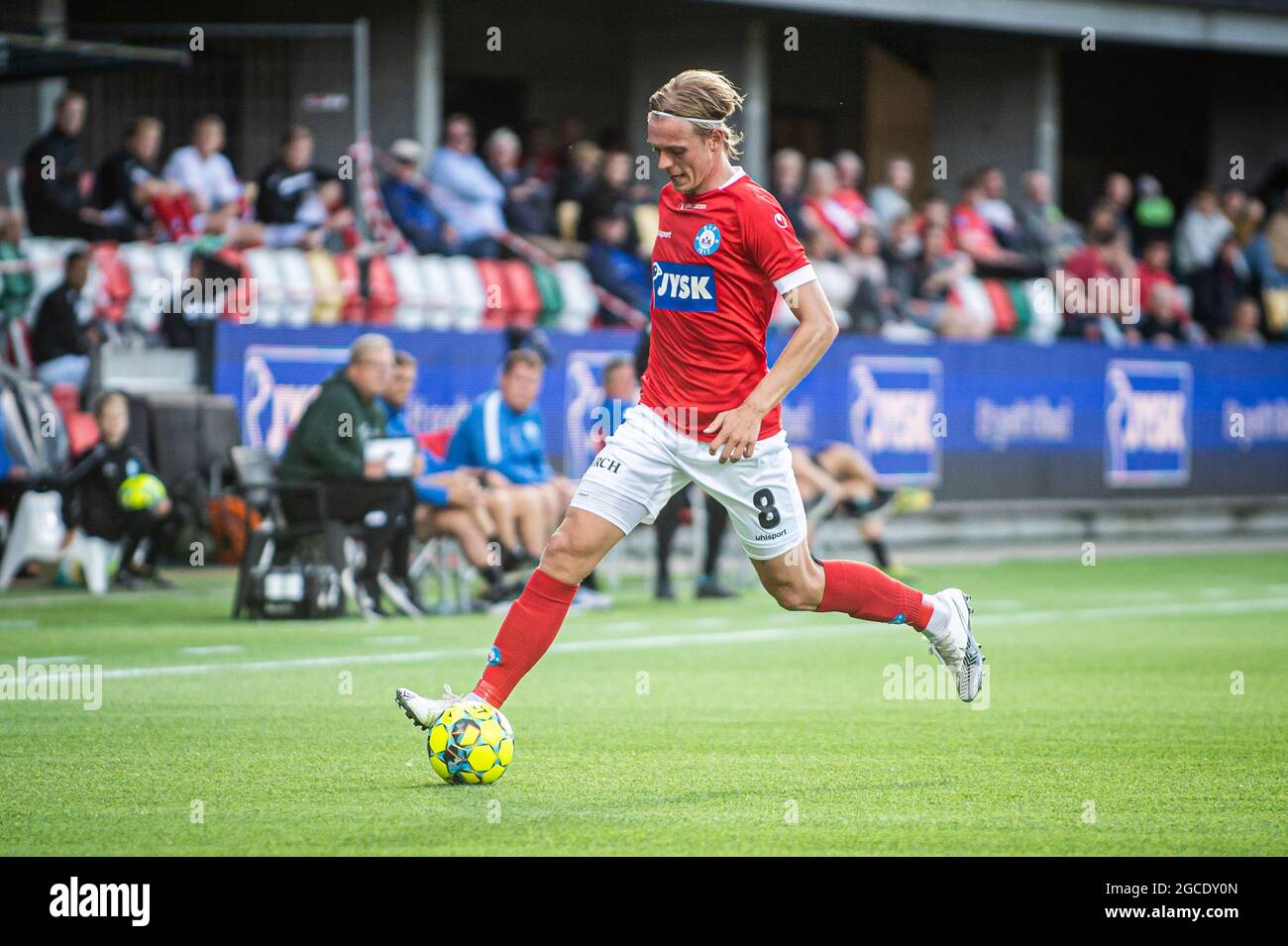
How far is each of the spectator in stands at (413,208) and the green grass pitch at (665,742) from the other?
6.83m

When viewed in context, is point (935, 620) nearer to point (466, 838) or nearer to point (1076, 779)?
point (1076, 779)

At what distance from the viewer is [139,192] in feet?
59.9

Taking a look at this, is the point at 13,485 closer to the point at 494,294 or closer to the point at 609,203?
the point at 494,294

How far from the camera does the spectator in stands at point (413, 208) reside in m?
20.0

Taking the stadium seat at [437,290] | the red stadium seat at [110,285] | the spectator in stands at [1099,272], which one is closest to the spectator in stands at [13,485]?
the red stadium seat at [110,285]

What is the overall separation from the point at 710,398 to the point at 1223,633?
275 inches

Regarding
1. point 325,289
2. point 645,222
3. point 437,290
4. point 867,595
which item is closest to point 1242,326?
point 645,222

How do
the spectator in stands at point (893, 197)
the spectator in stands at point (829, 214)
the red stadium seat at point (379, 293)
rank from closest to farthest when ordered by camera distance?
the red stadium seat at point (379, 293), the spectator in stands at point (829, 214), the spectator in stands at point (893, 197)

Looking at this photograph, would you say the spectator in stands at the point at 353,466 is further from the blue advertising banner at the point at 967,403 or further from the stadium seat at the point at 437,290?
the stadium seat at the point at 437,290

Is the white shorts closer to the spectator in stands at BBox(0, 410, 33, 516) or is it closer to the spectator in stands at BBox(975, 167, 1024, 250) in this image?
the spectator in stands at BBox(0, 410, 33, 516)

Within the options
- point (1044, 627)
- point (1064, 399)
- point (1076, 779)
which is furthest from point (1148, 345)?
point (1076, 779)

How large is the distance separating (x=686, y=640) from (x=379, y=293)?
7012mm
